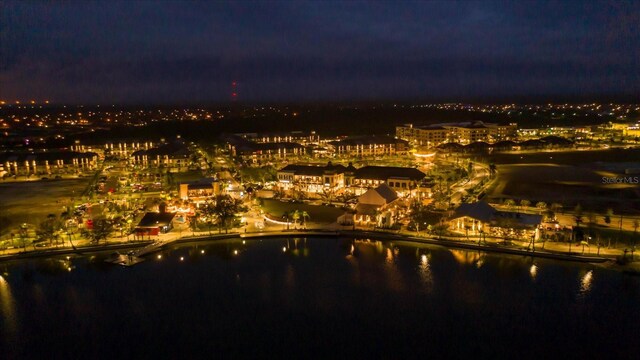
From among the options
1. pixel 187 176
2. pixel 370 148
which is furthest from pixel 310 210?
pixel 370 148

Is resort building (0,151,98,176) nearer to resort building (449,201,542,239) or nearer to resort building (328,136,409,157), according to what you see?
resort building (328,136,409,157)

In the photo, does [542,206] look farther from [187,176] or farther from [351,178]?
[187,176]

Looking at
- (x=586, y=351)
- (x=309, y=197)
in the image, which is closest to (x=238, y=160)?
(x=309, y=197)

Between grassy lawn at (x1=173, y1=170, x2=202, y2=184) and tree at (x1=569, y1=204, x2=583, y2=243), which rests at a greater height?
grassy lawn at (x1=173, y1=170, x2=202, y2=184)

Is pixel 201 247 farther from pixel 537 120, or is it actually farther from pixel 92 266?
pixel 537 120

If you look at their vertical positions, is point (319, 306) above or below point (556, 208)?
below

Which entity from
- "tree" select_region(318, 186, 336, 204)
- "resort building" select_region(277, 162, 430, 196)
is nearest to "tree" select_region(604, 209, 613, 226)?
"resort building" select_region(277, 162, 430, 196)

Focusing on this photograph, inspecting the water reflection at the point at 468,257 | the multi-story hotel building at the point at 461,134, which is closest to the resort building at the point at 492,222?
the water reflection at the point at 468,257
